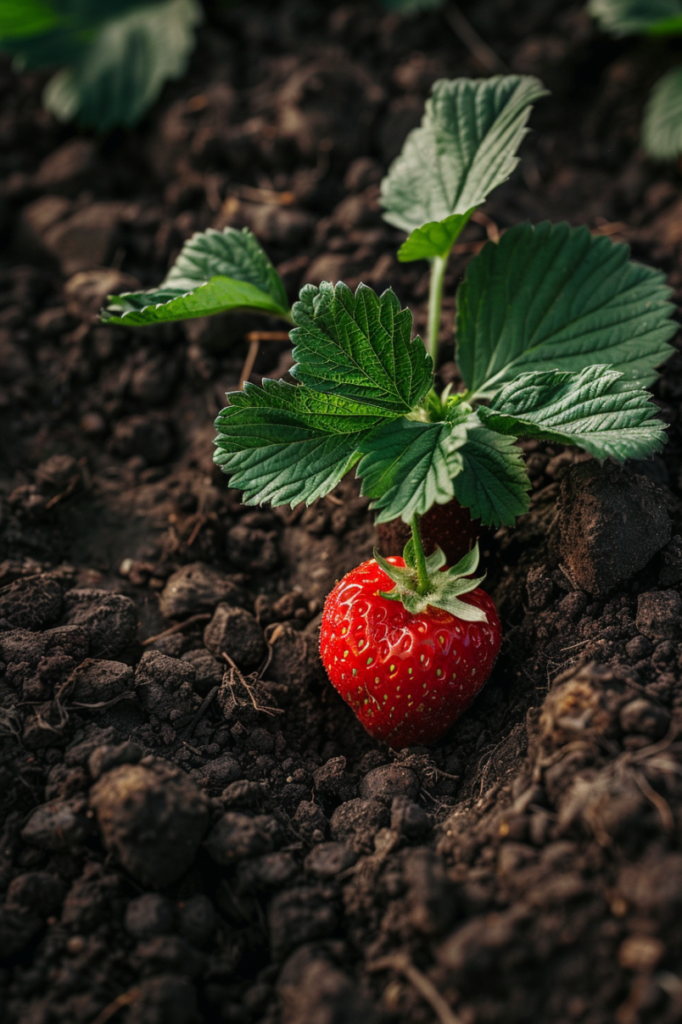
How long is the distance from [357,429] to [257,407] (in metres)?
0.21

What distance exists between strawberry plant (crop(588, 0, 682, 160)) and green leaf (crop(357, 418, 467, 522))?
5.90 ft

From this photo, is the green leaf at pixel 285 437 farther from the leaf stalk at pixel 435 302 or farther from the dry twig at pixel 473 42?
the dry twig at pixel 473 42

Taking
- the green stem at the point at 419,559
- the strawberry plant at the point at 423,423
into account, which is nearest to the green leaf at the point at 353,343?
the strawberry plant at the point at 423,423

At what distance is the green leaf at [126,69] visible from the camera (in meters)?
3.08

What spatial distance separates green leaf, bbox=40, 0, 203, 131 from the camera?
3.08 meters

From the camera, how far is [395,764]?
5.69 feet

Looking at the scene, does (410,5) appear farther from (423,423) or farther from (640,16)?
(423,423)

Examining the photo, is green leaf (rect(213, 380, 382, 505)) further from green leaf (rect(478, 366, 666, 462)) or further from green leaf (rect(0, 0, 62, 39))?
green leaf (rect(0, 0, 62, 39))

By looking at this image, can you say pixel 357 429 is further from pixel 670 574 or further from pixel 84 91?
pixel 84 91

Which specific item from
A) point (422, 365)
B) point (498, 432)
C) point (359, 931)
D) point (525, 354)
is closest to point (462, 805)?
point (359, 931)

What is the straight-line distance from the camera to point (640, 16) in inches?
113

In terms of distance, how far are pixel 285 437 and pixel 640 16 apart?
Result: 2.22m

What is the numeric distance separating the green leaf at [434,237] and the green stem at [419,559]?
657 mm

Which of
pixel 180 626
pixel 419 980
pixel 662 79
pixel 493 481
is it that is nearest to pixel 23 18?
pixel 662 79
